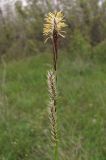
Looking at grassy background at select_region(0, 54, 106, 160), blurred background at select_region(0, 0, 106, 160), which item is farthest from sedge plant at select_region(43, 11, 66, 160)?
grassy background at select_region(0, 54, 106, 160)

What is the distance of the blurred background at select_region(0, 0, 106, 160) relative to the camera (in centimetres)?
374

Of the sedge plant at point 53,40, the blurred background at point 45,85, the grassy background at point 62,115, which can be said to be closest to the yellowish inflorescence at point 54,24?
the sedge plant at point 53,40

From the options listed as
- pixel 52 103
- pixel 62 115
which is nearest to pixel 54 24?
pixel 52 103

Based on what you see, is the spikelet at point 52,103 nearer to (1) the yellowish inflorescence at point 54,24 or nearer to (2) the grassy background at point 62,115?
(1) the yellowish inflorescence at point 54,24

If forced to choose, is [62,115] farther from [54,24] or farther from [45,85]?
[54,24]

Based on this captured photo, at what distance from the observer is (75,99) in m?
5.42

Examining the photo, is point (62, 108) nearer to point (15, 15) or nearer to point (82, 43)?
point (82, 43)

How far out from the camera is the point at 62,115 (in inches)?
184

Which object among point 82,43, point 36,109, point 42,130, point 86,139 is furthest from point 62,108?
point 82,43

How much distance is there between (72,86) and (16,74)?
6.10 feet

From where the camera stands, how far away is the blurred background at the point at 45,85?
3.74 meters

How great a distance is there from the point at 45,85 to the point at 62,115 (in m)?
1.50

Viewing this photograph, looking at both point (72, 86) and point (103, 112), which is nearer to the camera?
point (103, 112)

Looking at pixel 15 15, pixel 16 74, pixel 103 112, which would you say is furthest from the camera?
pixel 15 15
